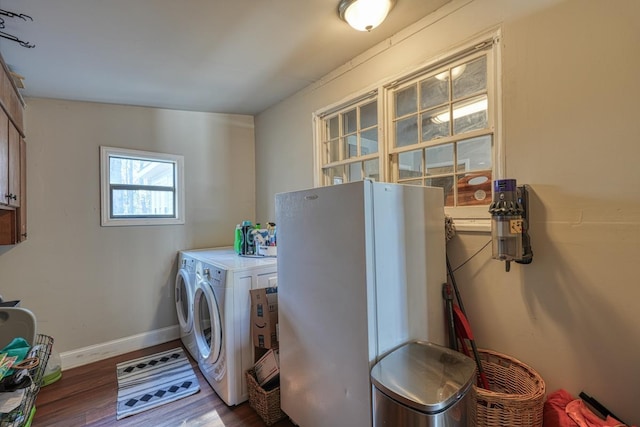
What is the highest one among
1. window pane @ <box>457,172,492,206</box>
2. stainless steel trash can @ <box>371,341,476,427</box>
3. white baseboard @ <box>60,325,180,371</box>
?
window pane @ <box>457,172,492,206</box>

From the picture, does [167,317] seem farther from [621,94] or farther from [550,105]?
[621,94]

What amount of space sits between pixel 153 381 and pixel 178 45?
2.57m

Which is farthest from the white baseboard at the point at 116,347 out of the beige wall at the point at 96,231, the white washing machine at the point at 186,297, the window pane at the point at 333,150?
the window pane at the point at 333,150

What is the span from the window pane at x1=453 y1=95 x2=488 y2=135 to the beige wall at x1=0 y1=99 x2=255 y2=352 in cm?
261

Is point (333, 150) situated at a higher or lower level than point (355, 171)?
higher

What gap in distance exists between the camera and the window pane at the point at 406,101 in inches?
78.8

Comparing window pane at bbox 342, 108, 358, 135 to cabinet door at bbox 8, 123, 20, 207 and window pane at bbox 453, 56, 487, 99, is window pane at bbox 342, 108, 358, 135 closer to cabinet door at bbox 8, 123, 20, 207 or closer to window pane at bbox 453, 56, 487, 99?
window pane at bbox 453, 56, 487, 99

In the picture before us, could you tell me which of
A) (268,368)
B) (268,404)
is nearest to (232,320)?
(268,368)

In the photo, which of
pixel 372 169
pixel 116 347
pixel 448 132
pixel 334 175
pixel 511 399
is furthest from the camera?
pixel 116 347

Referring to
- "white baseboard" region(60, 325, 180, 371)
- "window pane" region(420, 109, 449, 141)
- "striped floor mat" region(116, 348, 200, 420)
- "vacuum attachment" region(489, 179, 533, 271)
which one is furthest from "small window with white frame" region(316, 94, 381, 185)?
Result: "white baseboard" region(60, 325, 180, 371)

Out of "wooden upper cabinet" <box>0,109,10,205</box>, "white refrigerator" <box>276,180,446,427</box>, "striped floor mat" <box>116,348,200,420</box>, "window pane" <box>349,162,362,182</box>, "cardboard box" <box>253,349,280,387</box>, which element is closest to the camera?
"white refrigerator" <box>276,180,446,427</box>

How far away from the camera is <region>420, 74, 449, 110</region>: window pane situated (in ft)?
6.00

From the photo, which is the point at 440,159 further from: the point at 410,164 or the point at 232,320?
the point at 232,320

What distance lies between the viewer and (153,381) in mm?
2340
